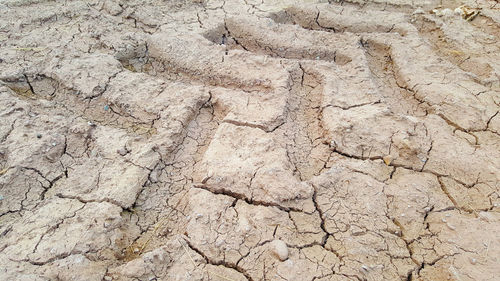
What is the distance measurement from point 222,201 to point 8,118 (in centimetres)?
165

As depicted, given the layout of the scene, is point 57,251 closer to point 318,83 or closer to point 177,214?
point 177,214

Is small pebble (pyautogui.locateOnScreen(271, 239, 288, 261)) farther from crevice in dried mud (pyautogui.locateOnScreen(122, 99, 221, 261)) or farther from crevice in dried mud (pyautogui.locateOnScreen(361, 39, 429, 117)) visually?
crevice in dried mud (pyautogui.locateOnScreen(361, 39, 429, 117))

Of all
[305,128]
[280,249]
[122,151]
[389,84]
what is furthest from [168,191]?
[389,84]

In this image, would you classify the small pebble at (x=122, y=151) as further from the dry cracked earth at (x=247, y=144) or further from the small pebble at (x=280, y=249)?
the small pebble at (x=280, y=249)

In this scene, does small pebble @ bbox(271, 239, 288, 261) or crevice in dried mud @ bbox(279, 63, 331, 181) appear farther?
crevice in dried mud @ bbox(279, 63, 331, 181)

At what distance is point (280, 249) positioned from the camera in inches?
65.2

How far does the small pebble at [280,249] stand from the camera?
5.37 feet

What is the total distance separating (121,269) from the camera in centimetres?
158

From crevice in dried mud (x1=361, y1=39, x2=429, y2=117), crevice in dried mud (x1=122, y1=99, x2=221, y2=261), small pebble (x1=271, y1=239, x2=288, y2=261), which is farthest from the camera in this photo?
crevice in dried mud (x1=361, y1=39, x2=429, y2=117)

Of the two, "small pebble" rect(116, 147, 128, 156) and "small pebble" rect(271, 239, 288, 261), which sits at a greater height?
"small pebble" rect(271, 239, 288, 261)

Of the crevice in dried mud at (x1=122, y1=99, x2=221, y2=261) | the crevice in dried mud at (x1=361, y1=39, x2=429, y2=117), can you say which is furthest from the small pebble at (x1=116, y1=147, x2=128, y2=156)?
the crevice in dried mud at (x1=361, y1=39, x2=429, y2=117)

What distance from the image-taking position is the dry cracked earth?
5.48 ft

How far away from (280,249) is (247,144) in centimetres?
77

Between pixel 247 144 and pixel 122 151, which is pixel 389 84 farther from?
pixel 122 151
